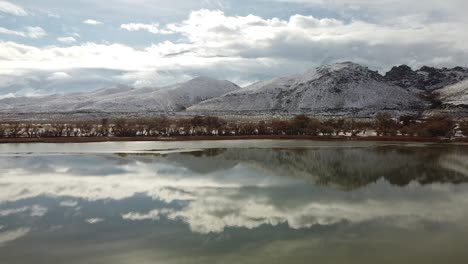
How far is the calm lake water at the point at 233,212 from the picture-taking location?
14.1m

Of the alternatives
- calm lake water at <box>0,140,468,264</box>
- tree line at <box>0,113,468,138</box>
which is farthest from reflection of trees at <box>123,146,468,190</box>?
tree line at <box>0,113,468,138</box>

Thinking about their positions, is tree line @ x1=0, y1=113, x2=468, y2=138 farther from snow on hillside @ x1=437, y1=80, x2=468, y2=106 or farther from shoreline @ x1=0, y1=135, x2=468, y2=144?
snow on hillside @ x1=437, y1=80, x2=468, y2=106

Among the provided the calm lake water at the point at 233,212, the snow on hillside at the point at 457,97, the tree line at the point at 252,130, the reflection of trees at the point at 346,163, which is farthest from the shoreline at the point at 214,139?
the snow on hillside at the point at 457,97

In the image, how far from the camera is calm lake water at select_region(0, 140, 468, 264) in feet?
46.1

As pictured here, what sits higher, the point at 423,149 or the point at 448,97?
the point at 448,97

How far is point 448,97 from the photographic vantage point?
18738 centimetres

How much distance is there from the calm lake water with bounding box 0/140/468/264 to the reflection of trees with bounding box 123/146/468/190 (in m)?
0.19

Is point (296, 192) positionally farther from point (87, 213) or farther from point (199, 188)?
point (87, 213)

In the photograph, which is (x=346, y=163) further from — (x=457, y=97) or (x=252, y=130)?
(x=457, y=97)

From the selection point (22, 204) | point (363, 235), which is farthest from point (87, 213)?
point (363, 235)

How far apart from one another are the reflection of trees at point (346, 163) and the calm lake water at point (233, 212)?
0.61ft

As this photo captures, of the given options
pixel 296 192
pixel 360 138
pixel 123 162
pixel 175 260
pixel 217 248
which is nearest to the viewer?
pixel 175 260

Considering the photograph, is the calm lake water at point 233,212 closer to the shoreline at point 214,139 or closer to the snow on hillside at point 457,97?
the shoreline at point 214,139

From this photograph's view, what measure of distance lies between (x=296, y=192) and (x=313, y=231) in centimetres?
780
